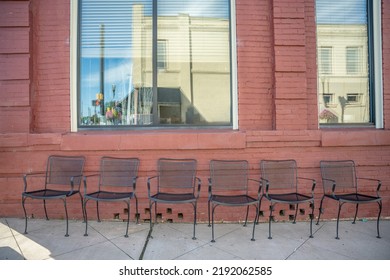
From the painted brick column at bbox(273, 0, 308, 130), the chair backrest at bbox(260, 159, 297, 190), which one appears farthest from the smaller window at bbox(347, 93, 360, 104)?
the chair backrest at bbox(260, 159, 297, 190)

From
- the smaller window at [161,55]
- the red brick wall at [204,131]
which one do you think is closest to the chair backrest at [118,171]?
the red brick wall at [204,131]

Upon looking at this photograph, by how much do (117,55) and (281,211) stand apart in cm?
364

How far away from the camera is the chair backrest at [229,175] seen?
4.14 m

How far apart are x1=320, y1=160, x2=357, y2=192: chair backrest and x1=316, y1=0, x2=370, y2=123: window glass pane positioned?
31.7 inches

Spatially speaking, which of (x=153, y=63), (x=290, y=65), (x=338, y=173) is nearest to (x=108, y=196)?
(x=153, y=63)

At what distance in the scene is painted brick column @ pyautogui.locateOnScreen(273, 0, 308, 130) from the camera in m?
4.32

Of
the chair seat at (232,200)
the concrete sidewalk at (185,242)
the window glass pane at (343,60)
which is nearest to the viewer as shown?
the concrete sidewalk at (185,242)

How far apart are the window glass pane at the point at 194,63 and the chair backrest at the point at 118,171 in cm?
89

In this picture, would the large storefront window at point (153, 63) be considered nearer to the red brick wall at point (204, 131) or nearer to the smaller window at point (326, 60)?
the red brick wall at point (204, 131)

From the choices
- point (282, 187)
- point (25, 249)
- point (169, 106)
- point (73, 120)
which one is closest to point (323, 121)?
point (282, 187)

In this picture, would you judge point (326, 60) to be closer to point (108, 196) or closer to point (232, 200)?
point (232, 200)

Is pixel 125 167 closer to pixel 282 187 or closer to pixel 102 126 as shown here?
pixel 102 126

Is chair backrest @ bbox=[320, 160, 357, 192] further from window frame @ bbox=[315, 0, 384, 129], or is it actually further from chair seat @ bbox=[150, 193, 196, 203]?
chair seat @ bbox=[150, 193, 196, 203]

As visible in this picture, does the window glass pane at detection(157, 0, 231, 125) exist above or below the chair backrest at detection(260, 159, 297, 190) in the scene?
above
